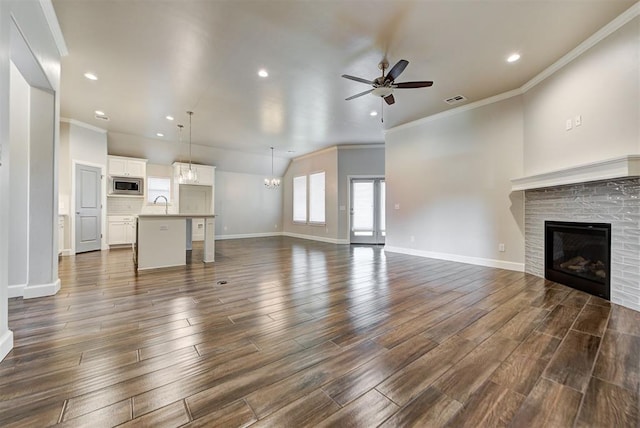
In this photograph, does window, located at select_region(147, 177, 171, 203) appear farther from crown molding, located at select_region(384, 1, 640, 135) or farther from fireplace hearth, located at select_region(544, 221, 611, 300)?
fireplace hearth, located at select_region(544, 221, 611, 300)

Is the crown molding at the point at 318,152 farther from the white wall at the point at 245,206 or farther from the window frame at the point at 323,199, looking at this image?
the white wall at the point at 245,206

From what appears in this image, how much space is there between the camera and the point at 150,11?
2553mm

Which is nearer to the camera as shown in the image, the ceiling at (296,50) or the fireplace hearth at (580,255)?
the ceiling at (296,50)

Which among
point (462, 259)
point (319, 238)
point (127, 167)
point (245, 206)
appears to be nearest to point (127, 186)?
point (127, 167)

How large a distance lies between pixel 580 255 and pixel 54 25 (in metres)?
6.77

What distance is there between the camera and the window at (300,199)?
364 inches

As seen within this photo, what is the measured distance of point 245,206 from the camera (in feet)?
31.3

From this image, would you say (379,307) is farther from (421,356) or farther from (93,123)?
(93,123)

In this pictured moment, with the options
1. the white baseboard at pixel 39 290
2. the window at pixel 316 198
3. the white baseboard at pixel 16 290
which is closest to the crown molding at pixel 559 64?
the window at pixel 316 198

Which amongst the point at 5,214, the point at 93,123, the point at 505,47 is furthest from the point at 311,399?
the point at 93,123

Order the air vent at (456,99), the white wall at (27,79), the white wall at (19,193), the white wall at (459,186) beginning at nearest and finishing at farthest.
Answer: the white wall at (27,79), the white wall at (19,193), the white wall at (459,186), the air vent at (456,99)

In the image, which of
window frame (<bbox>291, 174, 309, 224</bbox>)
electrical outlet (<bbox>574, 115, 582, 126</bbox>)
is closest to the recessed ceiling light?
electrical outlet (<bbox>574, 115, 582, 126</bbox>)

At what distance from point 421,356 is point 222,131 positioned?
6392 mm

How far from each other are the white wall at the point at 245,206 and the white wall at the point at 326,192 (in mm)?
472
